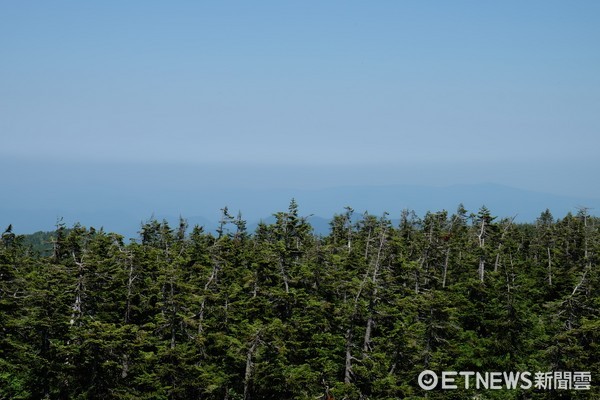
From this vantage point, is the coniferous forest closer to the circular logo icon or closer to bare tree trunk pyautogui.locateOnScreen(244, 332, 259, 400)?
bare tree trunk pyautogui.locateOnScreen(244, 332, 259, 400)

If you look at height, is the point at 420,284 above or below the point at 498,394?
above

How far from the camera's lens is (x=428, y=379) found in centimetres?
3472

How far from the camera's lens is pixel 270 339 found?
31.9 meters

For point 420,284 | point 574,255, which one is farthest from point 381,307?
point 574,255

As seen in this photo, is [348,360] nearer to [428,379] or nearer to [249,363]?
[428,379]

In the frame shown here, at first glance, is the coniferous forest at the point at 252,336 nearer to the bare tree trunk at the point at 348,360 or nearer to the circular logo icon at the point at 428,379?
the bare tree trunk at the point at 348,360

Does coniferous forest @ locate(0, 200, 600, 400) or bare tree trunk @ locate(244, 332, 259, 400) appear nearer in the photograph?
coniferous forest @ locate(0, 200, 600, 400)

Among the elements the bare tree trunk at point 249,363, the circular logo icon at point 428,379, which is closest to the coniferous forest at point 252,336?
the bare tree trunk at point 249,363

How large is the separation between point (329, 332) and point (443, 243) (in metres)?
30.1

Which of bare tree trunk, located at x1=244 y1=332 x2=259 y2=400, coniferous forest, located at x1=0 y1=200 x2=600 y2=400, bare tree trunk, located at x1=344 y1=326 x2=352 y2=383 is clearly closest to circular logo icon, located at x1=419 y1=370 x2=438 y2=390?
coniferous forest, located at x1=0 y1=200 x2=600 y2=400

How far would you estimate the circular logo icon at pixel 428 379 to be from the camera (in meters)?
34.1

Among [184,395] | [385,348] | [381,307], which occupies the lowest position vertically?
[184,395]

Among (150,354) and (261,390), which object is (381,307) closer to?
(261,390)

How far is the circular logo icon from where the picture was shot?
3409 centimetres
